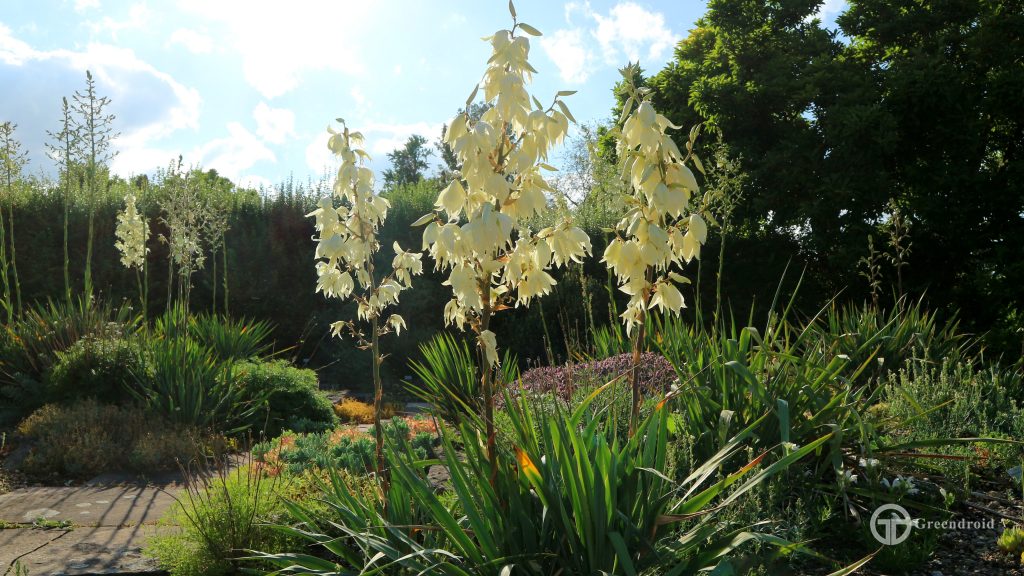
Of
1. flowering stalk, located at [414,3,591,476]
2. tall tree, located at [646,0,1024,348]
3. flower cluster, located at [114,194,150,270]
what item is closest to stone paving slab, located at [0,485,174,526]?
flowering stalk, located at [414,3,591,476]

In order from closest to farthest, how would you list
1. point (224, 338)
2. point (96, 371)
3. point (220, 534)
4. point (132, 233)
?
Result: point (220, 534), point (96, 371), point (132, 233), point (224, 338)

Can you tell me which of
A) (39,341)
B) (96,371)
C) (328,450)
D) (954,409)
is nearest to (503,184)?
(328,450)

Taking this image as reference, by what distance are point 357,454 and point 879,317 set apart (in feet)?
16.4

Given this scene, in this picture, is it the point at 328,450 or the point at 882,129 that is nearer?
the point at 328,450

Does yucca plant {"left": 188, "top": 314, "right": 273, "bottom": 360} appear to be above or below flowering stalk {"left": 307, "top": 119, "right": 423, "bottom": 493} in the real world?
below

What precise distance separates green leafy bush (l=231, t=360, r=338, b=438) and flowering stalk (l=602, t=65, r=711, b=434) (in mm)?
4352

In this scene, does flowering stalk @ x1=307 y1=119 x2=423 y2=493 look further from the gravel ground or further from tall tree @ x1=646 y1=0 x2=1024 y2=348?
tall tree @ x1=646 y1=0 x2=1024 y2=348

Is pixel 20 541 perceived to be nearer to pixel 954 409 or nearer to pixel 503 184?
pixel 503 184

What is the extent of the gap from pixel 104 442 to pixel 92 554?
220 cm

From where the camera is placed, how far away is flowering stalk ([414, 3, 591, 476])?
92.5 inches

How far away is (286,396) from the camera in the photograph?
6.80m

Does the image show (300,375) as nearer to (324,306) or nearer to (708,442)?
(324,306)

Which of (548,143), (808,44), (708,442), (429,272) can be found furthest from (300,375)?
(808,44)

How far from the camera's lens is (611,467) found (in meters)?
2.20
